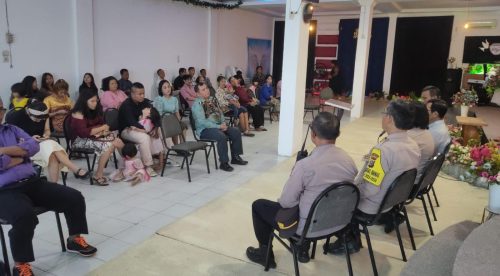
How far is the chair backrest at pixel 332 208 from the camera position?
7.07ft

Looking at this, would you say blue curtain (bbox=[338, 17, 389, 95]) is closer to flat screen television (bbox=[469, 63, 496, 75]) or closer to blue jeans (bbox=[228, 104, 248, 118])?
flat screen television (bbox=[469, 63, 496, 75])

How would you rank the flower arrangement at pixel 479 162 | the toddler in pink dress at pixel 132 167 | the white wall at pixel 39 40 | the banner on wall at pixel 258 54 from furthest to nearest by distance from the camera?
the banner on wall at pixel 258 54 → the white wall at pixel 39 40 → the toddler in pink dress at pixel 132 167 → the flower arrangement at pixel 479 162

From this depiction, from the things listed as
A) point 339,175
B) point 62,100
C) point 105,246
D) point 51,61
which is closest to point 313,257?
point 339,175

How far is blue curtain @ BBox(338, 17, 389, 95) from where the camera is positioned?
13.1 metres

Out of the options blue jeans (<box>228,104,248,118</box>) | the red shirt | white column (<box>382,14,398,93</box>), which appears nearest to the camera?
blue jeans (<box>228,104,248,118</box>)

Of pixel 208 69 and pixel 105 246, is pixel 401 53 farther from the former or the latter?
pixel 105 246

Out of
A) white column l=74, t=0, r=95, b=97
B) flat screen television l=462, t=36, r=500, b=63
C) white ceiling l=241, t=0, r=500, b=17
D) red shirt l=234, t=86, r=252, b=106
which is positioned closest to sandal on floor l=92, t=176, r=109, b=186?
white column l=74, t=0, r=95, b=97

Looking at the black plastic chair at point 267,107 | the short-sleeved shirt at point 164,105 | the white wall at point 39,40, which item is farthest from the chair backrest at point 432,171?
the white wall at point 39,40

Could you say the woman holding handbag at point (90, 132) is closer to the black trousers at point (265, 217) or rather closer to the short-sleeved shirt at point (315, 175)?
the black trousers at point (265, 217)

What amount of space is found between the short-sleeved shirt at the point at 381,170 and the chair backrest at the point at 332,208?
24cm

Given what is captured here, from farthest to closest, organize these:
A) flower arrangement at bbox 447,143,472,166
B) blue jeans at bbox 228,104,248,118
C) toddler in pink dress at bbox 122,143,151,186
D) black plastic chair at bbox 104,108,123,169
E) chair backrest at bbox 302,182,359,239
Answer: blue jeans at bbox 228,104,248,118
black plastic chair at bbox 104,108,123,169
flower arrangement at bbox 447,143,472,166
toddler in pink dress at bbox 122,143,151,186
chair backrest at bbox 302,182,359,239

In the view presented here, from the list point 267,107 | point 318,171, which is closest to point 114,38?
point 267,107

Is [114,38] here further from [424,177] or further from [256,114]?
[424,177]

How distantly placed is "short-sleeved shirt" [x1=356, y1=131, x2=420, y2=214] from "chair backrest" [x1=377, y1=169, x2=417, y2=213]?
1.4 inches
